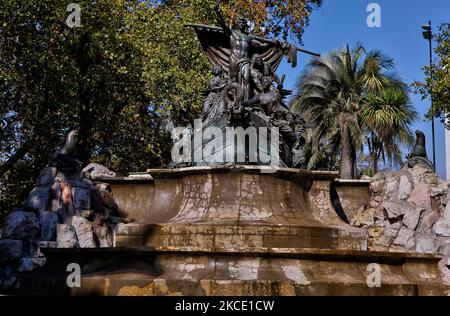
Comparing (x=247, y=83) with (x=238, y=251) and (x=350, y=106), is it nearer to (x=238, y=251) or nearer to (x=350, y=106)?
(x=238, y=251)

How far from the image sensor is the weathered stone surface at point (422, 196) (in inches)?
659

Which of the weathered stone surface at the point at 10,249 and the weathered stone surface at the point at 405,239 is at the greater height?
the weathered stone surface at the point at 405,239

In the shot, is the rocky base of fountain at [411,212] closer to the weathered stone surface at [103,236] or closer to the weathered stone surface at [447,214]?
the weathered stone surface at [447,214]

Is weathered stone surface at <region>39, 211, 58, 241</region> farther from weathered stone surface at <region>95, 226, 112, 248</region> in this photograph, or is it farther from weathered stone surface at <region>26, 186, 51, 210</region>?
weathered stone surface at <region>95, 226, 112, 248</region>

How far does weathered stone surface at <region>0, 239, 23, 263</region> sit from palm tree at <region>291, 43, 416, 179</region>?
14.9 m

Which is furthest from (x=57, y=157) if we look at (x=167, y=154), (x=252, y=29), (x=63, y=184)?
(x=252, y=29)

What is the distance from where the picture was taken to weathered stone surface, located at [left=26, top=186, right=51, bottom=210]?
12211mm

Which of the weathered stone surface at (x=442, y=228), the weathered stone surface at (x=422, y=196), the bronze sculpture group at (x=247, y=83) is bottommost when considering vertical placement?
the weathered stone surface at (x=442, y=228)

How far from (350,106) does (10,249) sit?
17.4 m

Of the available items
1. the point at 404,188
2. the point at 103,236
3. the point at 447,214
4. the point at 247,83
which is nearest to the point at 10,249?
the point at 103,236

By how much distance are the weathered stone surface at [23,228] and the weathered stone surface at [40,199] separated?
193 millimetres

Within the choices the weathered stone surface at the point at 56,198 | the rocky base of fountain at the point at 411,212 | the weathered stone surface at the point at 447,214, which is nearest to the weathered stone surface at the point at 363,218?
the rocky base of fountain at the point at 411,212

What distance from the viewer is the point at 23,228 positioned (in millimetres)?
11984
